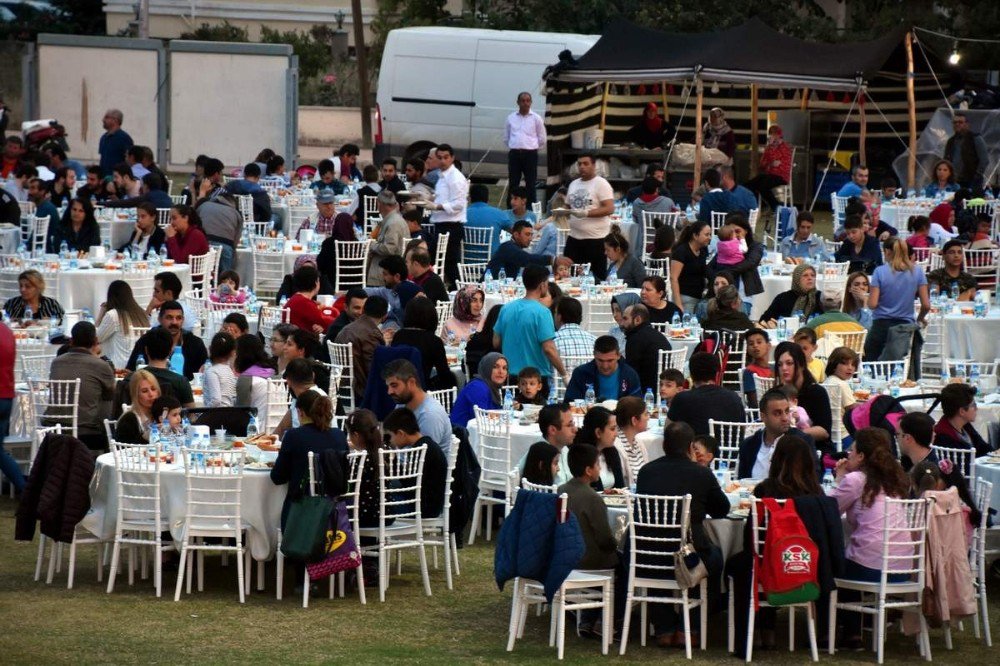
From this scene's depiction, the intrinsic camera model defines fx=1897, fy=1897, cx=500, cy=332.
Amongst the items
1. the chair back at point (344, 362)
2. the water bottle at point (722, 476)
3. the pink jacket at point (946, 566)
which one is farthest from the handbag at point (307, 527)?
the chair back at point (344, 362)

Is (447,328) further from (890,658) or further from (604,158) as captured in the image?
(604,158)

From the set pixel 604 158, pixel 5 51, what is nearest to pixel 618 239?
pixel 604 158

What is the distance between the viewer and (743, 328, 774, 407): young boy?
41.2 ft

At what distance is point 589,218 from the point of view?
18625 millimetres

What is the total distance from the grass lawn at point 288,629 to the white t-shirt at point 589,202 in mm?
7980

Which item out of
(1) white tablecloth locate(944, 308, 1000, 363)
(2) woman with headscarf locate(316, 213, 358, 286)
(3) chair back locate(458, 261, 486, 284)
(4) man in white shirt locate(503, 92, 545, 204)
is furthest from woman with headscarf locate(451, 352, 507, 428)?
(4) man in white shirt locate(503, 92, 545, 204)

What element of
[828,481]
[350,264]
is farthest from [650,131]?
[828,481]

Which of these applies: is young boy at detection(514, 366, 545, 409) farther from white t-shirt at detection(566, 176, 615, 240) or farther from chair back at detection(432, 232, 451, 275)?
chair back at detection(432, 232, 451, 275)

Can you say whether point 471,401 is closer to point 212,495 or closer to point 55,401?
point 212,495

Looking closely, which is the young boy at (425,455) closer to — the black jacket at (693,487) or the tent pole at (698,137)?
the black jacket at (693,487)

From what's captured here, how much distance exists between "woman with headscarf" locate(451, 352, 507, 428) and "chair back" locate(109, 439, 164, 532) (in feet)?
8.15

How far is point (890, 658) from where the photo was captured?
9.54 metres

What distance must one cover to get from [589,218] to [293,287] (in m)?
3.81

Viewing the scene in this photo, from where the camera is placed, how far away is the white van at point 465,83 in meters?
28.2
